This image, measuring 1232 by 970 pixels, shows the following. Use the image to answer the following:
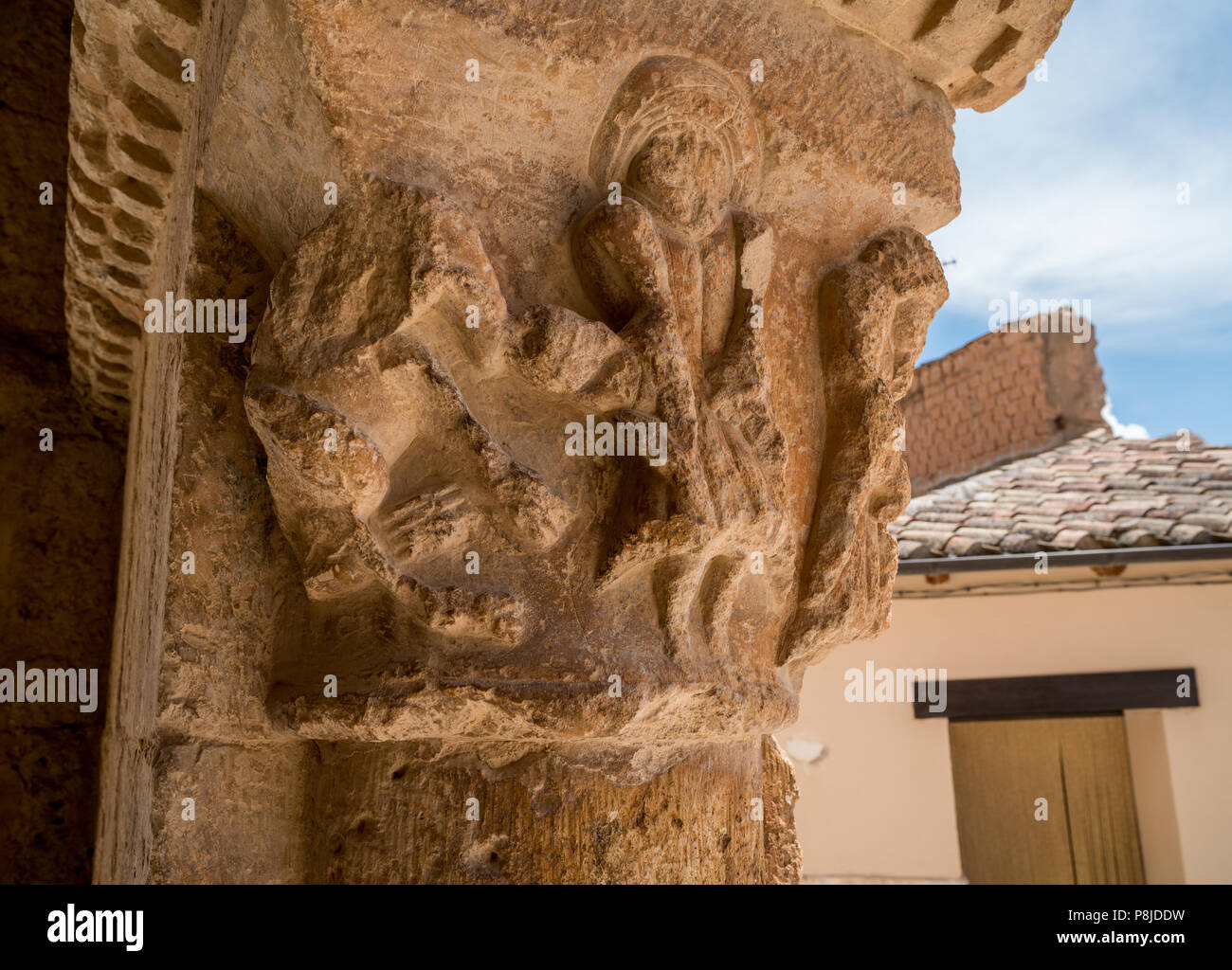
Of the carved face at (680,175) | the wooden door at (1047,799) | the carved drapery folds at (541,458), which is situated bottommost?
the wooden door at (1047,799)

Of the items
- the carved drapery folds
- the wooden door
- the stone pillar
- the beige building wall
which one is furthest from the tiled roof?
the carved drapery folds

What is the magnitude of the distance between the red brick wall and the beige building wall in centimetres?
207

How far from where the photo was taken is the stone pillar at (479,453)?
1175 mm

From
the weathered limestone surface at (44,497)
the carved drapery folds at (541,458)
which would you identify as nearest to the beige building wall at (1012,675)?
the weathered limestone surface at (44,497)

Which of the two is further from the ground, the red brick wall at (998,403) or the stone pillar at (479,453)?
the red brick wall at (998,403)

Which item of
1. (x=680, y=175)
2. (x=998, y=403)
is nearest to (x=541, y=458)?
(x=680, y=175)

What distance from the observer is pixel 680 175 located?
1.31 m

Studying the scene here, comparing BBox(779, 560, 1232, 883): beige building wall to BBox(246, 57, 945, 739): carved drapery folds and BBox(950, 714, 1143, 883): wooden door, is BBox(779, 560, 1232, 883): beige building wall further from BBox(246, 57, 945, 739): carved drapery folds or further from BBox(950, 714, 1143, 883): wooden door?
BBox(246, 57, 945, 739): carved drapery folds

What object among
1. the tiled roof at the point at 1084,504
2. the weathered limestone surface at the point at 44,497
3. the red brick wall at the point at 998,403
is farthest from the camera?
the red brick wall at the point at 998,403

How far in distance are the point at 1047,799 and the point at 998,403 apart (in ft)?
11.7

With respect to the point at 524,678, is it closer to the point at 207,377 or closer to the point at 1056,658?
the point at 207,377

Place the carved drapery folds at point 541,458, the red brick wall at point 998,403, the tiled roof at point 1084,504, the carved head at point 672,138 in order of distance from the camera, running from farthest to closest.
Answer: the red brick wall at point 998,403, the tiled roof at point 1084,504, the carved head at point 672,138, the carved drapery folds at point 541,458

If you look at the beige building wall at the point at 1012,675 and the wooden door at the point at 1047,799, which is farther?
the wooden door at the point at 1047,799

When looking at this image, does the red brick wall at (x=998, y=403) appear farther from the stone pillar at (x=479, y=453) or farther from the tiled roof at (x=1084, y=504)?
the stone pillar at (x=479, y=453)
